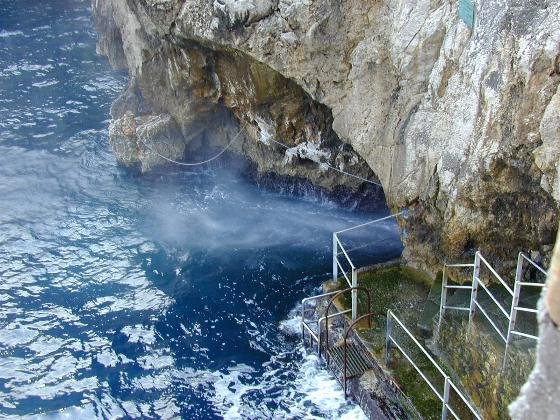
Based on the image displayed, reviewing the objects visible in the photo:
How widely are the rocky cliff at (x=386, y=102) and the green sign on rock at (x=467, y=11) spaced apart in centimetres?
12

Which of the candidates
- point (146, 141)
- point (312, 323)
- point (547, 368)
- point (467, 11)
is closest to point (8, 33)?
point (146, 141)

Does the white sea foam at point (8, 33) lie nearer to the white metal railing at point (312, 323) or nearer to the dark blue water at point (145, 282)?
the dark blue water at point (145, 282)

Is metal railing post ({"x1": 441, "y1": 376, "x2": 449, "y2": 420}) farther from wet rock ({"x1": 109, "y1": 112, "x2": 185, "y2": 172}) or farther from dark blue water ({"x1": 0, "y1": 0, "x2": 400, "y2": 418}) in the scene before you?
wet rock ({"x1": 109, "y1": 112, "x2": 185, "y2": 172})

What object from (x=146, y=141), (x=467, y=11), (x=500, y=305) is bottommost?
(x=500, y=305)

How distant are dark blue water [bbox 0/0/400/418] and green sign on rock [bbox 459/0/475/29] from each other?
813 centimetres

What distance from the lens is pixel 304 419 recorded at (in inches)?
558

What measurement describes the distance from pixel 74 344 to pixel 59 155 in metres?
11.0

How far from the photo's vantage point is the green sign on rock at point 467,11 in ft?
42.4

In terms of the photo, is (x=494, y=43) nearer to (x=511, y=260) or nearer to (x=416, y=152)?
(x=416, y=152)

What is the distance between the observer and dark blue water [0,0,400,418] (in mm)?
15008

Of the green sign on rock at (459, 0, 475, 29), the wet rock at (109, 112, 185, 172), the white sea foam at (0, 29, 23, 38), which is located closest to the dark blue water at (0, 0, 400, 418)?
the wet rock at (109, 112, 185, 172)

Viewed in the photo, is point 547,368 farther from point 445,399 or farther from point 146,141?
point 146,141

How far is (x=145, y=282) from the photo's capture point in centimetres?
1875

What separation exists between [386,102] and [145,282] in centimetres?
857
